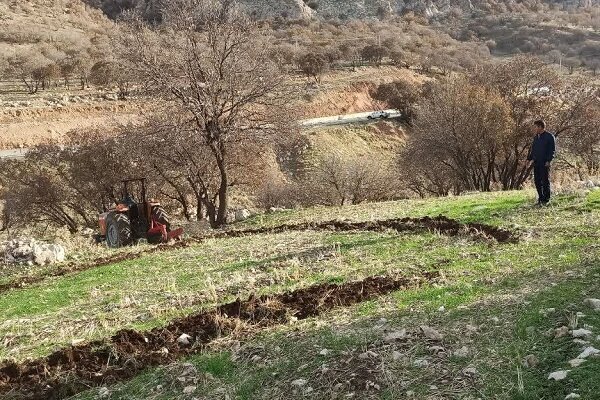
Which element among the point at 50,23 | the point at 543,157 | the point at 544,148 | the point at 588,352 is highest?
the point at 50,23

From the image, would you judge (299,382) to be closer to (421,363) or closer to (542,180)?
(421,363)

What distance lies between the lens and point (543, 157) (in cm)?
1355

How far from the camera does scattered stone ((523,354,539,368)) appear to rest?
4855mm

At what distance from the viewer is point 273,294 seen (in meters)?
8.30

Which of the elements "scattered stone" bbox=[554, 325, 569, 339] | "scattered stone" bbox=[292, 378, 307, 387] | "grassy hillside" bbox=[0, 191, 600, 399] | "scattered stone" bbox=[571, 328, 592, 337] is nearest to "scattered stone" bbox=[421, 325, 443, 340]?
"grassy hillside" bbox=[0, 191, 600, 399]

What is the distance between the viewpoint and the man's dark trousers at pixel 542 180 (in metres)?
13.5

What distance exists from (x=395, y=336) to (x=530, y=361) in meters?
1.33

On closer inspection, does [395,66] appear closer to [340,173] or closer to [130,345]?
[340,173]

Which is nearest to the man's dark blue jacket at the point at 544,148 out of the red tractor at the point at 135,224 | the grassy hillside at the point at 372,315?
the grassy hillside at the point at 372,315

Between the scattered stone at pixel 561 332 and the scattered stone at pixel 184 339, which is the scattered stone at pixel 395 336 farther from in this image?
the scattered stone at pixel 184 339

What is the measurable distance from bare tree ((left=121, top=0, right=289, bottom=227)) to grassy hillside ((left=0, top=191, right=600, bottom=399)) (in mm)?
6963

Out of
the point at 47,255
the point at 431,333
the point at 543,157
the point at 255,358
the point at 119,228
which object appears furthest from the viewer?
the point at 119,228

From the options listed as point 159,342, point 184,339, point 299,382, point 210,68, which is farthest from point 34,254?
point 299,382

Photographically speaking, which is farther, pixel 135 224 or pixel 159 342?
pixel 135 224
